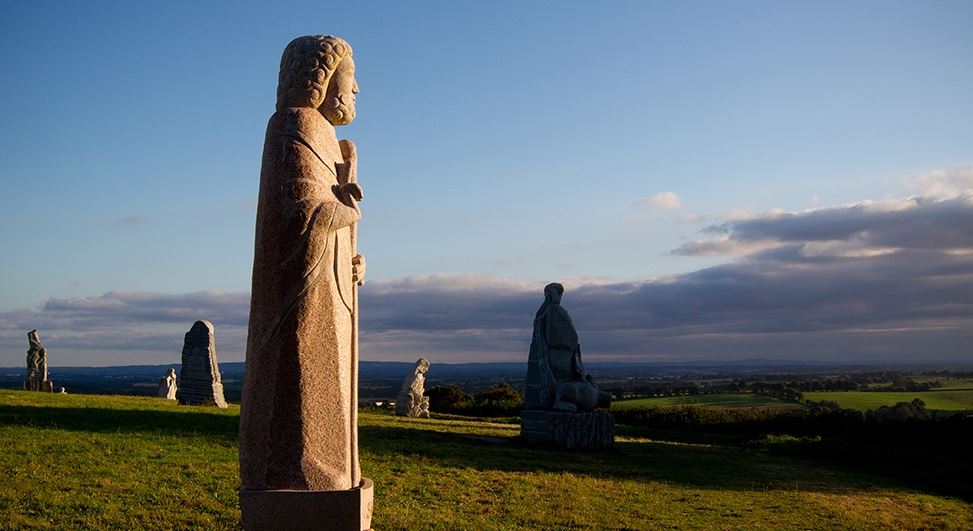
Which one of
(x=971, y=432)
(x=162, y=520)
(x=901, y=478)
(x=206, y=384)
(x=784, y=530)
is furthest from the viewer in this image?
(x=206, y=384)

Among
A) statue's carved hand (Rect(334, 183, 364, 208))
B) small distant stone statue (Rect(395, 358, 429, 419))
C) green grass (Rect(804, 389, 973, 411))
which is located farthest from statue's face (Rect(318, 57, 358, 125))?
green grass (Rect(804, 389, 973, 411))

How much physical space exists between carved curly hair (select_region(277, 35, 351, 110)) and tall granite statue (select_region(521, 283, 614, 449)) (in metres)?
12.0

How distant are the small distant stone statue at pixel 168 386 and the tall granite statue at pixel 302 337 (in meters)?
26.8

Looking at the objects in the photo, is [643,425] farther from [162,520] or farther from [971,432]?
[162,520]

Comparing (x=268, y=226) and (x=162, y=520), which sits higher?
(x=268, y=226)

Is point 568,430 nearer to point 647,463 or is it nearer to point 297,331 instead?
point 647,463

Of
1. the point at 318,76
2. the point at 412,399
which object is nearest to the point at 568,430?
the point at 412,399

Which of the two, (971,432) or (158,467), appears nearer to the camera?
(158,467)

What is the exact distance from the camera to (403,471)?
11.9 metres

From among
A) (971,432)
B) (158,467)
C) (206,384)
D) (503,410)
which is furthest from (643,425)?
(158,467)

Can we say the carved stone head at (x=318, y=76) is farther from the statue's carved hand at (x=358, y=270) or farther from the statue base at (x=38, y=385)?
the statue base at (x=38, y=385)

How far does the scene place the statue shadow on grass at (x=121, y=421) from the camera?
13.0 meters

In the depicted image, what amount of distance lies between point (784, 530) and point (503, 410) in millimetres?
20170

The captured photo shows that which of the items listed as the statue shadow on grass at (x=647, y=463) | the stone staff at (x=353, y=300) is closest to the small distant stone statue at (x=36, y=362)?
the statue shadow on grass at (x=647, y=463)
